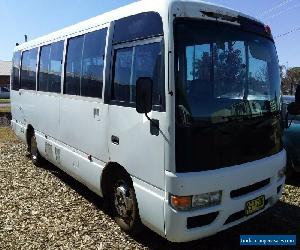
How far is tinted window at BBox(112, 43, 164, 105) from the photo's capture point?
399cm

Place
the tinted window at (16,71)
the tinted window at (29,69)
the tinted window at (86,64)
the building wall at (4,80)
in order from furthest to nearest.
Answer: the building wall at (4,80), the tinted window at (16,71), the tinted window at (29,69), the tinted window at (86,64)

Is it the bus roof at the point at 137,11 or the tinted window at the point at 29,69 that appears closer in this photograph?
the bus roof at the point at 137,11

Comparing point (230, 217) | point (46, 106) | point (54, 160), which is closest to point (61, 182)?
point (54, 160)

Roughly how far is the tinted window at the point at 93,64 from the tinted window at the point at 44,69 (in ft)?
6.92

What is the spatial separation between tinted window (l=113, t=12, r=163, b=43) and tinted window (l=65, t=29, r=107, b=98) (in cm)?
49

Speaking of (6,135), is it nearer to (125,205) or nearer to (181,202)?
(125,205)

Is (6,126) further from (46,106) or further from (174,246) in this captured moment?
(174,246)

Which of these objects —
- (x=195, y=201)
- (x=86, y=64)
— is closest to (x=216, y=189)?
(x=195, y=201)

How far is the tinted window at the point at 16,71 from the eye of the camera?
10.3 m

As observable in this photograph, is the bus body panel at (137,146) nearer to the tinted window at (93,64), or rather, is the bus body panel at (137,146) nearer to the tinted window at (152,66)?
the tinted window at (152,66)

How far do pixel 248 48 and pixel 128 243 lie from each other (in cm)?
297

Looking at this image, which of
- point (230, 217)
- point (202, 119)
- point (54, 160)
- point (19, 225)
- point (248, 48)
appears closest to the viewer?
point (202, 119)

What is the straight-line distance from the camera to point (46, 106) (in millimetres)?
7723

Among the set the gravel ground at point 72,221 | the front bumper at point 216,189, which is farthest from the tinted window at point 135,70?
the gravel ground at point 72,221
